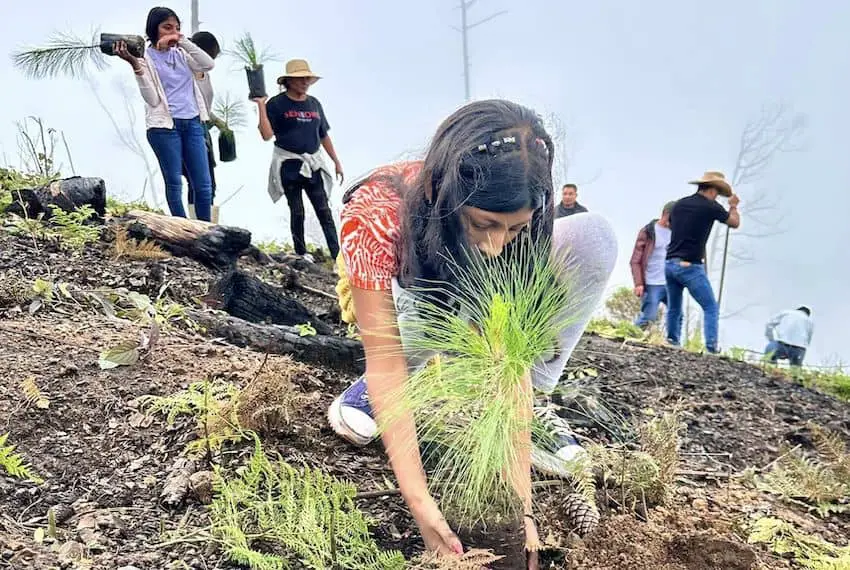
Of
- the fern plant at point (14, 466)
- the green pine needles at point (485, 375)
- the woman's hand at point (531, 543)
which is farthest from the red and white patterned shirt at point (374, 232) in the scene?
the fern plant at point (14, 466)

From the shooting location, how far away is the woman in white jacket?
3.72 meters

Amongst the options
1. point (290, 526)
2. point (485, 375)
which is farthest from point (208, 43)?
point (485, 375)

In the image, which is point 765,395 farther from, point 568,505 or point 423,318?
point 423,318

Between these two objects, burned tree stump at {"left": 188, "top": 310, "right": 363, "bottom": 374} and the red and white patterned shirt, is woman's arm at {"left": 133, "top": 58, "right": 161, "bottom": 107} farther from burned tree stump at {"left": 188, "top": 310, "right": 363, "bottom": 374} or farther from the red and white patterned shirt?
the red and white patterned shirt

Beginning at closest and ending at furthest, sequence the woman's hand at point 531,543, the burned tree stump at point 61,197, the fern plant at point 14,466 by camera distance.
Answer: the woman's hand at point 531,543
the fern plant at point 14,466
the burned tree stump at point 61,197

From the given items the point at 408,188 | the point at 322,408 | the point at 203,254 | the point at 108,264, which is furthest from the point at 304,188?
the point at 408,188

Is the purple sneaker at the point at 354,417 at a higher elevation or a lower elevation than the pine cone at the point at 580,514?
higher

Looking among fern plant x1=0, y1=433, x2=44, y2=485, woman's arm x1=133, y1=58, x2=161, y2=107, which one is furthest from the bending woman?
woman's arm x1=133, y1=58, x2=161, y2=107

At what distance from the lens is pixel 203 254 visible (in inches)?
134

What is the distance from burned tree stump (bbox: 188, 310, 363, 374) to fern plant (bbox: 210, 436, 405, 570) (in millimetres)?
804

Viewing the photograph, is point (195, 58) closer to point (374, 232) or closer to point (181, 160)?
point (181, 160)

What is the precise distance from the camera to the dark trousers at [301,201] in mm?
4496

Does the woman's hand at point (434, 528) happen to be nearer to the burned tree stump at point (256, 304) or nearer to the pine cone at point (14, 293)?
the burned tree stump at point (256, 304)

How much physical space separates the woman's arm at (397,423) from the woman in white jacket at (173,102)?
2839 mm
